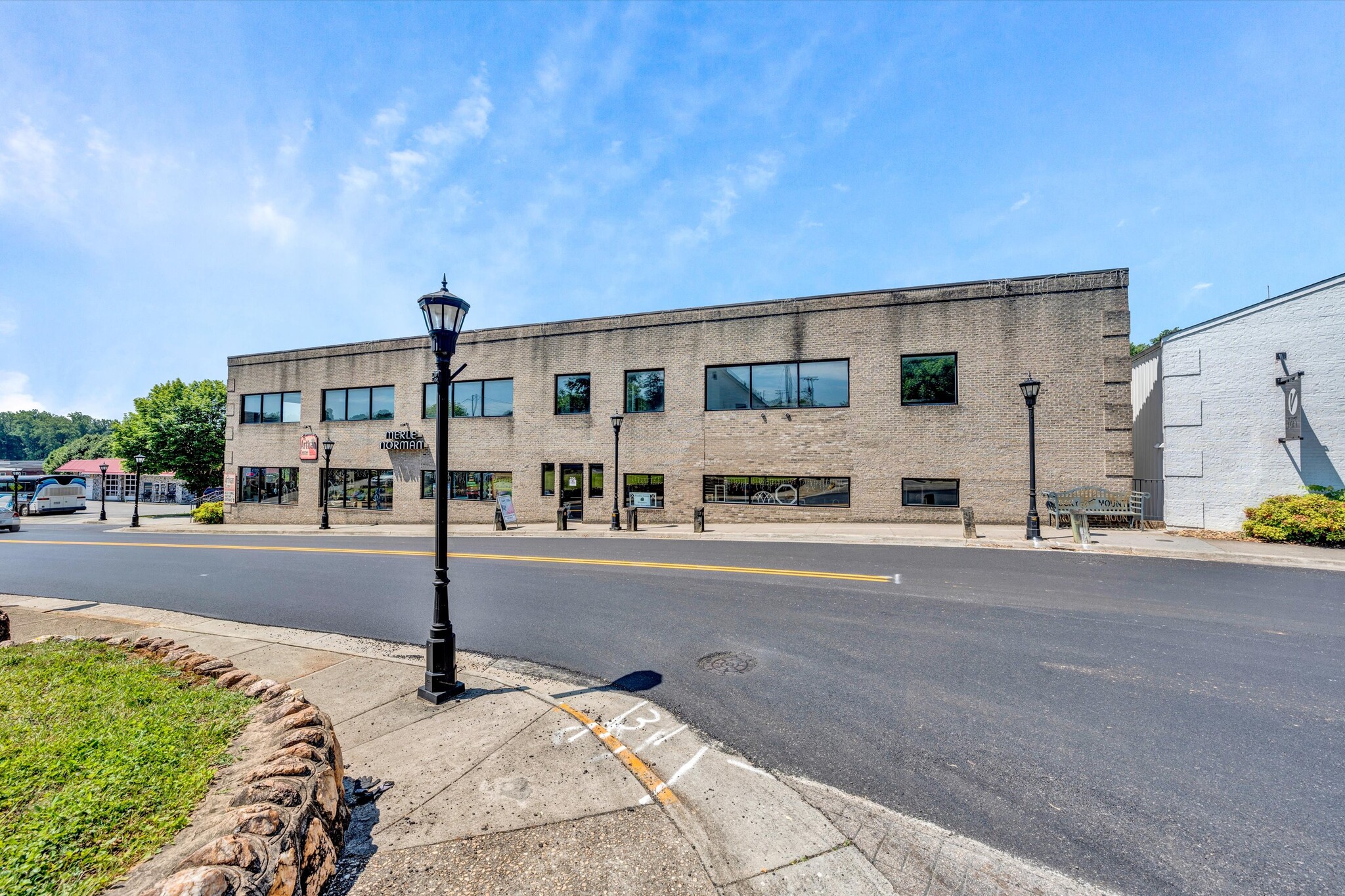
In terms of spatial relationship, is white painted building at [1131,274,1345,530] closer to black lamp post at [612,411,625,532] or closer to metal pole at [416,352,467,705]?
black lamp post at [612,411,625,532]

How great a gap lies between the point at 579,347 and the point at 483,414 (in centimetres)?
617

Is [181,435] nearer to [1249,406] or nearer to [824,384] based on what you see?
[824,384]

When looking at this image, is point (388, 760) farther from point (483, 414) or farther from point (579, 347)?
point (483, 414)

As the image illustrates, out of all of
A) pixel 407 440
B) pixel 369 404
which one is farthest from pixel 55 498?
pixel 407 440

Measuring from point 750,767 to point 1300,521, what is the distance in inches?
705

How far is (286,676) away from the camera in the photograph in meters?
5.73

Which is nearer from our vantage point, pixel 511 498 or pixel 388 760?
pixel 388 760

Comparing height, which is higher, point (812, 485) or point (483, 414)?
point (483, 414)

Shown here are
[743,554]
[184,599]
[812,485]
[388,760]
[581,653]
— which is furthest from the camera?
[812,485]

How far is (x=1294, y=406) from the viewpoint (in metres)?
14.8

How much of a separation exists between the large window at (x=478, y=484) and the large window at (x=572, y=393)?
4.24m

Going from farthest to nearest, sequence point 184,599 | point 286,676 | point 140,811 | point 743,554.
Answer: point 743,554 → point 184,599 → point 286,676 → point 140,811

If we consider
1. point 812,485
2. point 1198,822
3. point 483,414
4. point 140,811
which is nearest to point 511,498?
point 483,414

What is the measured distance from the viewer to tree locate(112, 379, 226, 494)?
40125 millimetres
